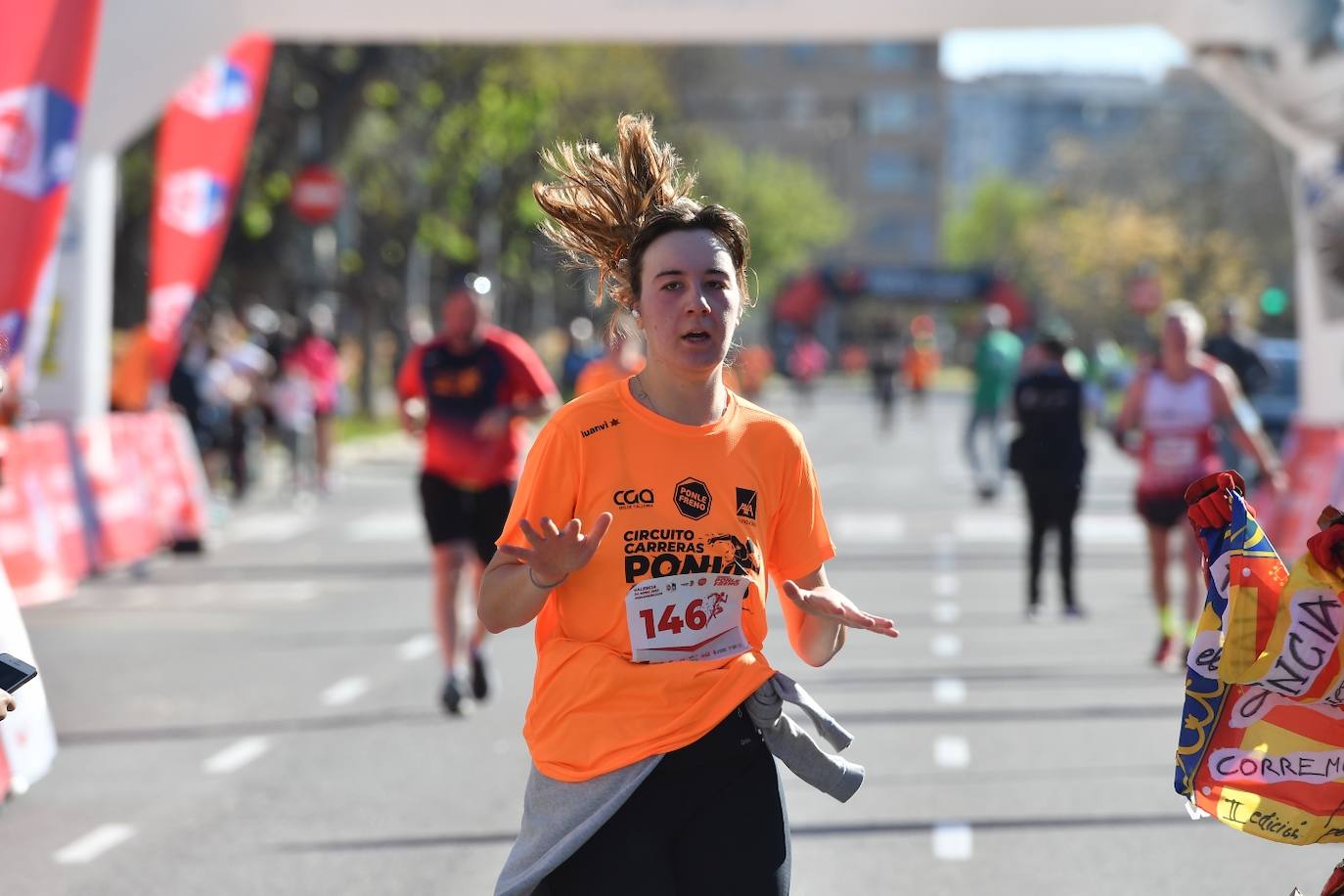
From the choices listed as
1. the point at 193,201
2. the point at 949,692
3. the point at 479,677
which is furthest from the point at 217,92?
the point at 949,692

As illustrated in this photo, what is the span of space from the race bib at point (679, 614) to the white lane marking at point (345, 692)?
254 inches

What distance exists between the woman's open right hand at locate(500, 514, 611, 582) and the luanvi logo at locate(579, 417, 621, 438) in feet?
0.79

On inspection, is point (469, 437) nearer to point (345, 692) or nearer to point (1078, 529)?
point (345, 692)

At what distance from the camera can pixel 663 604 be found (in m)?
3.77

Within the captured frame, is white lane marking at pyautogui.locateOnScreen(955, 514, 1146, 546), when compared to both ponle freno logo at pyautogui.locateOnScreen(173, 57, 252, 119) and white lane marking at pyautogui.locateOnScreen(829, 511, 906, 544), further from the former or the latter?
ponle freno logo at pyautogui.locateOnScreen(173, 57, 252, 119)

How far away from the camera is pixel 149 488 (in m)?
16.5

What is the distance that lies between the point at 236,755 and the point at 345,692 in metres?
1.68

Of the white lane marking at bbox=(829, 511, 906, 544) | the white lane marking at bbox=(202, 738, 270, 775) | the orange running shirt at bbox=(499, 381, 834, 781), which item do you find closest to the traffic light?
the white lane marking at bbox=(829, 511, 906, 544)

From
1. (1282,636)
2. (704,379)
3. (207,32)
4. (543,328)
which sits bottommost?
(543,328)

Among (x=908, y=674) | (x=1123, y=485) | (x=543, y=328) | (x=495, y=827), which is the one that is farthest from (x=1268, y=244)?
(x=495, y=827)

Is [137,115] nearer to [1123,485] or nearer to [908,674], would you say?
[908,674]

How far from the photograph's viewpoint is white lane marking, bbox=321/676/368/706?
33.3 ft

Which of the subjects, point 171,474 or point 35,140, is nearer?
point 35,140

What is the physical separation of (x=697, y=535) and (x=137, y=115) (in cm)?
1322
